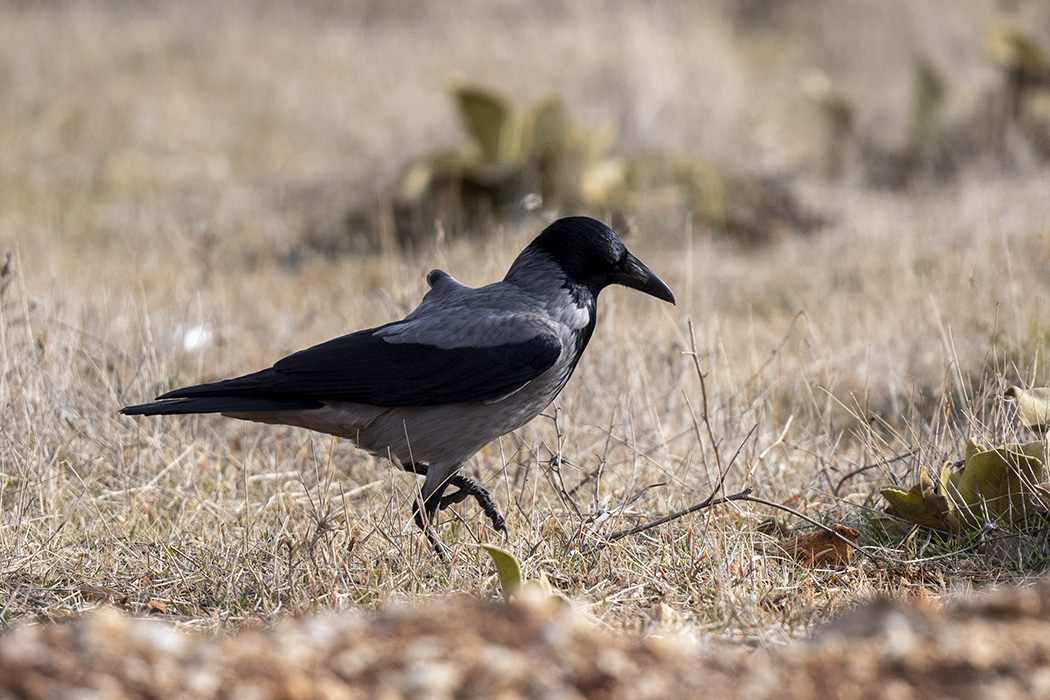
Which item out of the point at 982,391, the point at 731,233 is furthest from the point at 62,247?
the point at 982,391

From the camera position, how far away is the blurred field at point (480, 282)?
3.23 meters

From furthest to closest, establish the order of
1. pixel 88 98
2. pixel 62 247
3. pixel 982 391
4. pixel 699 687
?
1. pixel 88 98
2. pixel 62 247
3. pixel 982 391
4. pixel 699 687

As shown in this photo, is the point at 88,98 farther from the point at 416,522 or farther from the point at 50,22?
the point at 416,522

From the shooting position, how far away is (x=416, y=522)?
3693 mm

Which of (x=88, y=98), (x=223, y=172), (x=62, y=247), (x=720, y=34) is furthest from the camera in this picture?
(x=720, y=34)

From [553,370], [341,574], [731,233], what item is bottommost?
[731,233]

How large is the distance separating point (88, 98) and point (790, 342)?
9015mm

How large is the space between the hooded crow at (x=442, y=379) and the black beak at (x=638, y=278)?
0.33ft

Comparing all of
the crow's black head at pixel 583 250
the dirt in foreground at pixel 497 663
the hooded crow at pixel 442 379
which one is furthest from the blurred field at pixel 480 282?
the dirt in foreground at pixel 497 663

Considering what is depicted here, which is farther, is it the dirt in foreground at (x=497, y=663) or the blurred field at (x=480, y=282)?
the blurred field at (x=480, y=282)

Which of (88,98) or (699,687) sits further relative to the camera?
(88,98)

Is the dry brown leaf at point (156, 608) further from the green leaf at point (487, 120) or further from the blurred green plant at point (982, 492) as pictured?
the green leaf at point (487, 120)

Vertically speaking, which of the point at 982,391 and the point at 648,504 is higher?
the point at 982,391

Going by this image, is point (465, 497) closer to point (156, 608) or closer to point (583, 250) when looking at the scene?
point (583, 250)
